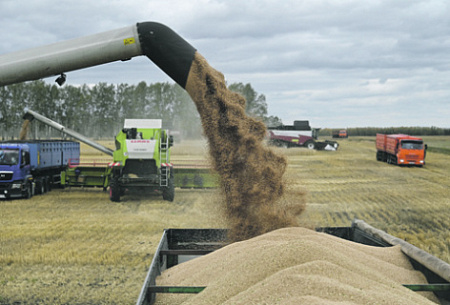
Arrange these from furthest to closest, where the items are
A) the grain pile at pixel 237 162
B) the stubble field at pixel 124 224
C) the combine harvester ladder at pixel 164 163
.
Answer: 1. the combine harvester ladder at pixel 164 163
2. the stubble field at pixel 124 224
3. the grain pile at pixel 237 162

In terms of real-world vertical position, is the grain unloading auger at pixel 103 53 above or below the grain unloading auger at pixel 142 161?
above

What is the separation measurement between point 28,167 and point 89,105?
219 feet

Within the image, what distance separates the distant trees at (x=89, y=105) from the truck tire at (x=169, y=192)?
51635 millimetres

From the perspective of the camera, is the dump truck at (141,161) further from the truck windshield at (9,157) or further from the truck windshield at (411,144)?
the truck windshield at (411,144)

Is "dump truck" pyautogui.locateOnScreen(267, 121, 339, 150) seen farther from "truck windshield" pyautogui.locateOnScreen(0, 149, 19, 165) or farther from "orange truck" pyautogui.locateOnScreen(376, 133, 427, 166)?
"truck windshield" pyautogui.locateOnScreen(0, 149, 19, 165)

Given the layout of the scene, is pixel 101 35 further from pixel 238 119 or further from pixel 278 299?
pixel 278 299

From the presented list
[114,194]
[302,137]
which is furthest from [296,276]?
[302,137]

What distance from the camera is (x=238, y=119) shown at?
700 centimetres

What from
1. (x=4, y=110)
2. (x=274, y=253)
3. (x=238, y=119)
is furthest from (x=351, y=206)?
(x=4, y=110)

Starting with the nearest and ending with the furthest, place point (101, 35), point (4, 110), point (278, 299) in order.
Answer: point (278, 299) < point (101, 35) < point (4, 110)

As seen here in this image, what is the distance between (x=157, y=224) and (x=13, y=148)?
298 inches

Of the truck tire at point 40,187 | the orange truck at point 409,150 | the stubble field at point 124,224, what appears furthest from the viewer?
the orange truck at point 409,150

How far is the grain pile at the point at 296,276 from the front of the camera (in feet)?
11.1

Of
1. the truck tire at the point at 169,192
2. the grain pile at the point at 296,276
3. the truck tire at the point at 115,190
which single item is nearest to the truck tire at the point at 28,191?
the truck tire at the point at 115,190
